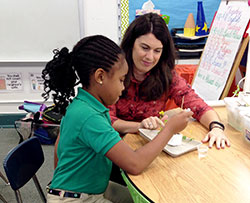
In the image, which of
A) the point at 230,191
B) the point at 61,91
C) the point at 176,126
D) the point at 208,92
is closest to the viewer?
the point at 230,191

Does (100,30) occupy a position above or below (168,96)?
above

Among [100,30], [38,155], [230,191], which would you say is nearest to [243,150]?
[230,191]

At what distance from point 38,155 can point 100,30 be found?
1.78 metres

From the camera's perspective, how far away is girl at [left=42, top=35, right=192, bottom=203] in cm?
83

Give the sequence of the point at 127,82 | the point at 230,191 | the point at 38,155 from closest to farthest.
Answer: the point at 230,191
the point at 38,155
the point at 127,82

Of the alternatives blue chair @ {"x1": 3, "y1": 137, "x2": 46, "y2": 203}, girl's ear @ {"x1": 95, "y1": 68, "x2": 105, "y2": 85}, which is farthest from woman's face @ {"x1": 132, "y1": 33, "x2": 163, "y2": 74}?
blue chair @ {"x1": 3, "y1": 137, "x2": 46, "y2": 203}

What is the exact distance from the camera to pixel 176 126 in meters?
0.91

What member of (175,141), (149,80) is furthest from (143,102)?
(175,141)

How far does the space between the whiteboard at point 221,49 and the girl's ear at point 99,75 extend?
3.81ft

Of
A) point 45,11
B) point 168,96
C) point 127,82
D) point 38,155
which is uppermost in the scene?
point 45,11

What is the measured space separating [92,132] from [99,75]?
21 centimetres

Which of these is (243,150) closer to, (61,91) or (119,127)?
(119,127)

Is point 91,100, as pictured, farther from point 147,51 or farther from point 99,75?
point 147,51

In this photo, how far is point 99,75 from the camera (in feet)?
2.94
